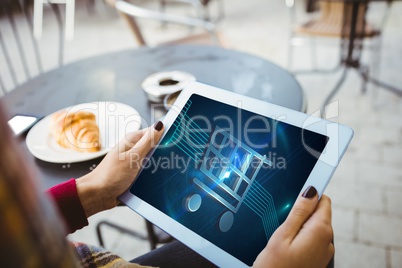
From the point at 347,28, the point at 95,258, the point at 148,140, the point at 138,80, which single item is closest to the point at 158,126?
the point at 148,140

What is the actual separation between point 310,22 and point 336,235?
164cm

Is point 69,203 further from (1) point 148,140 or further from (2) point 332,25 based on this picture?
(2) point 332,25

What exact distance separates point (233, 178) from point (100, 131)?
15.2 inches

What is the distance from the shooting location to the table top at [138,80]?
931 millimetres

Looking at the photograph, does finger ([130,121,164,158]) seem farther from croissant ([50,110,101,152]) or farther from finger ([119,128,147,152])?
croissant ([50,110,101,152])

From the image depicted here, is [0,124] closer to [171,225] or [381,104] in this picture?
[171,225]

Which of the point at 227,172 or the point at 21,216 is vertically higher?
the point at 21,216

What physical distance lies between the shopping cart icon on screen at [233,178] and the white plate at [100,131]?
0.24 m

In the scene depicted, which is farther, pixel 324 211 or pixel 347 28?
pixel 347 28

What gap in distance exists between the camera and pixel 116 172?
672 mm

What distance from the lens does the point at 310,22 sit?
247cm

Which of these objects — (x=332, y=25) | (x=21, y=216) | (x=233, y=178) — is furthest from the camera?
(x=332, y=25)

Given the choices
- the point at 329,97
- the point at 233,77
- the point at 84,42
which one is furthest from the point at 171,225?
the point at 84,42

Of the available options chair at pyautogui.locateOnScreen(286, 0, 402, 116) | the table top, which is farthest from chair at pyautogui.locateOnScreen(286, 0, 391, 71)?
the table top
